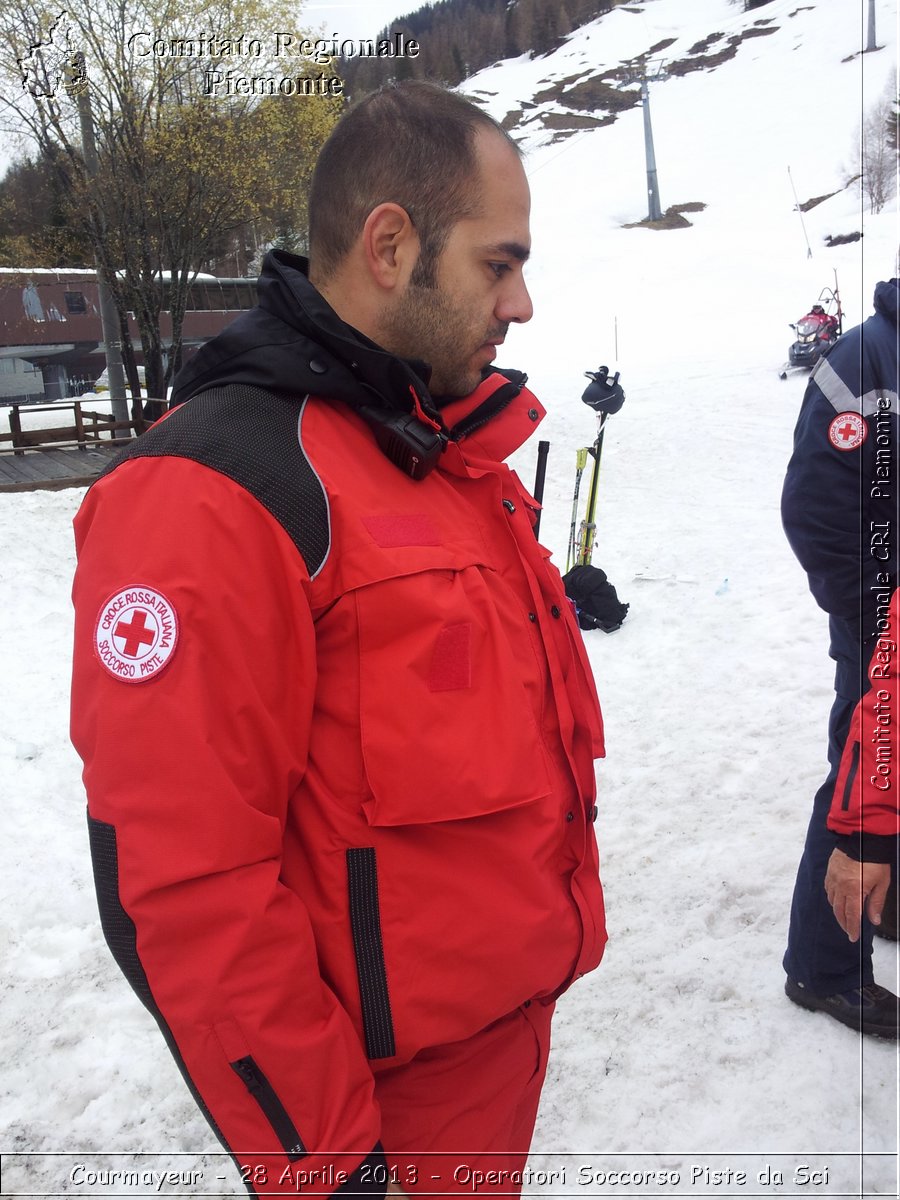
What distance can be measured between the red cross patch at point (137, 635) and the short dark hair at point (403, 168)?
0.77m

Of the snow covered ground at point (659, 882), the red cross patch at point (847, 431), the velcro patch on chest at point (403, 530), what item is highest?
the red cross patch at point (847, 431)

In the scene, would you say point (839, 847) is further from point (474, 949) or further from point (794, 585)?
point (794, 585)

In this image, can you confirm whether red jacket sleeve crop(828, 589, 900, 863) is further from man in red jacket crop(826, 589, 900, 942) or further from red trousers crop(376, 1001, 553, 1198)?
red trousers crop(376, 1001, 553, 1198)

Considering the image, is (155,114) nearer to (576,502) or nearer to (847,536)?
(576,502)

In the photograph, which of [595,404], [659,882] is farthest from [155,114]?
[659,882]

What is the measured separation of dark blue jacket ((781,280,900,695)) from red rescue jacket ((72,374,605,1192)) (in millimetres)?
1300

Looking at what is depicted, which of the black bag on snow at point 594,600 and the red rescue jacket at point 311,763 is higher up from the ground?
the red rescue jacket at point 311,763

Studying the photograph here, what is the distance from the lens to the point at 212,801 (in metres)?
1.24

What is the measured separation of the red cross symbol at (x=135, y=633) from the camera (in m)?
1.25

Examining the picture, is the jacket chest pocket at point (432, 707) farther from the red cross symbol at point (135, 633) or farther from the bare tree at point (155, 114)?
the bare tree at point (155, 114)

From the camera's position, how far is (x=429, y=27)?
61125mm

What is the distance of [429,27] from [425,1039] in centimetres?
7279

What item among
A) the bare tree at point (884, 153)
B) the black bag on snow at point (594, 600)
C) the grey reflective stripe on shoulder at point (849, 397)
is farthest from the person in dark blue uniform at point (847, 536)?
the black bag on snow at point (594, 600)

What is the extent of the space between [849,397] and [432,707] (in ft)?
5.58
